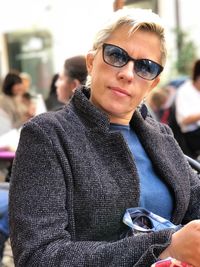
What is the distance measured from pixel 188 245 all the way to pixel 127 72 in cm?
68

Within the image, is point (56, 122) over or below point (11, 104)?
over

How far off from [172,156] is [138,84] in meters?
0.37

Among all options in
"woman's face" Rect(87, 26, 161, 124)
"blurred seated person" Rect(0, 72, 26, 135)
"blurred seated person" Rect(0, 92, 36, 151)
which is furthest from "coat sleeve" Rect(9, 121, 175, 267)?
"blurred seated person" Rect(0, 72, 26, 135)

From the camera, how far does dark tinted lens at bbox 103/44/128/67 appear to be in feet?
6.35

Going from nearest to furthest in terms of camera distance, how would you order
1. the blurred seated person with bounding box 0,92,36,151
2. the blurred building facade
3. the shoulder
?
the shoulder, the blurred seated person with bounding box 0,92,36,151, the blurred building facade

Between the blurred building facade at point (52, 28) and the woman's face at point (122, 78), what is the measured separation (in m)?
9.00

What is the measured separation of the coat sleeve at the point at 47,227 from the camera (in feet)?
5.26

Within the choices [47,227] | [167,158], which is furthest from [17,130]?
[47,227]

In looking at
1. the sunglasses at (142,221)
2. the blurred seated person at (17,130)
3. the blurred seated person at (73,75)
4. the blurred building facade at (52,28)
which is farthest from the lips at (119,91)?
the blurred building facade at (52,28)

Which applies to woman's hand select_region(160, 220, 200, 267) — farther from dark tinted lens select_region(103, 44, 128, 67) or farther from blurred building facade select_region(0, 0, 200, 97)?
blurred building facade select_region(0, 0, 200, 97)

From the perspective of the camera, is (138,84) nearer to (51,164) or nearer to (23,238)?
(51,164)

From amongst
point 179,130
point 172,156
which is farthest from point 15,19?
point 172,156

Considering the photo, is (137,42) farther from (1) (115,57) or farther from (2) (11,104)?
(2) (11,104)

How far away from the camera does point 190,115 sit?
217 inches
